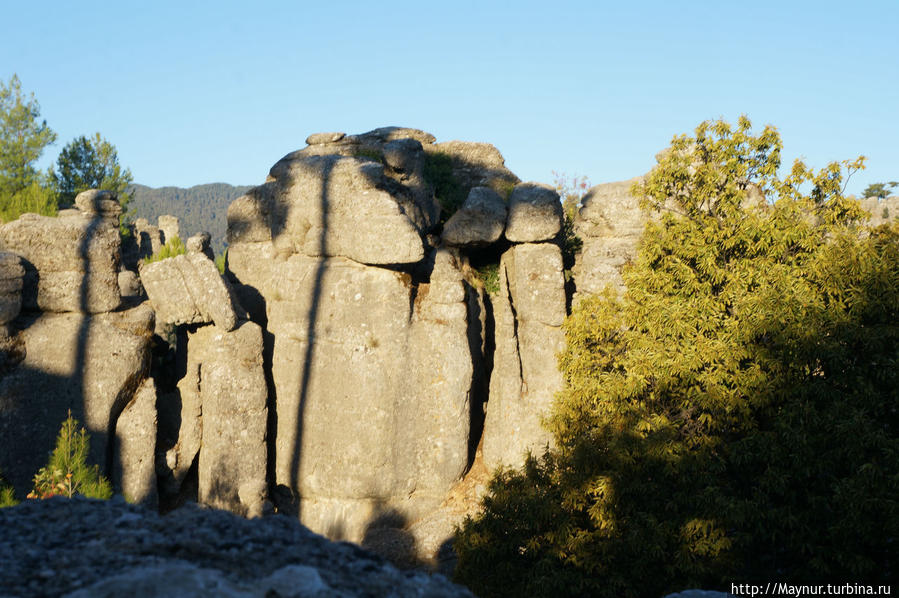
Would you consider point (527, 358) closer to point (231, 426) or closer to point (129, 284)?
point (231, 426)

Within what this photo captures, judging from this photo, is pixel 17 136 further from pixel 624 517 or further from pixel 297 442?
pixel 624 517

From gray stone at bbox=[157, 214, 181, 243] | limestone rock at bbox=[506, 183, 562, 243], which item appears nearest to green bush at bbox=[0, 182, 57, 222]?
limestone rock at bbox=[506, 183, 562, 243]

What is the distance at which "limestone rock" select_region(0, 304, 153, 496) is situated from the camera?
51.8 feet

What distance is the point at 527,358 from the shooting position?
19.9 meters

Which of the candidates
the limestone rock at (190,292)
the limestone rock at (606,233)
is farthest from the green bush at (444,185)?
the limestone rock at (190,292)

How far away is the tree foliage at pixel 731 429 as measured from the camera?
1165 cm

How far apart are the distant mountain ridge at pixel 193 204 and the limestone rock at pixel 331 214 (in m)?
112

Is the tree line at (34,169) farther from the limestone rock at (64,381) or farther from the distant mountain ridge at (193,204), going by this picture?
the distant mountain ridge at (193,204)

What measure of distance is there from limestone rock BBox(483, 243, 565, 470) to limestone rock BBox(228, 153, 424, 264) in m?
3.12

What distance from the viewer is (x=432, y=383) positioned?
19062 mm

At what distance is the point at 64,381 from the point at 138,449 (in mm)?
2194

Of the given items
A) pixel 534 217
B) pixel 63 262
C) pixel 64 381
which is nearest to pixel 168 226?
pixel 63 262

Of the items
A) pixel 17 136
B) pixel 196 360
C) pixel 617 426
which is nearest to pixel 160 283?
pixel 196 360

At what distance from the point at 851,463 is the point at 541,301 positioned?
9.31m
